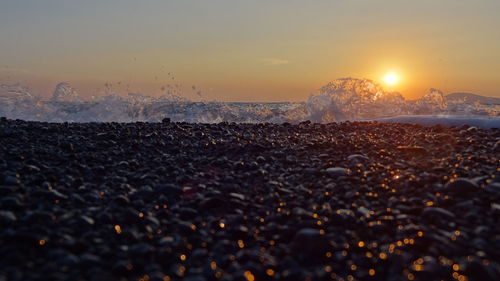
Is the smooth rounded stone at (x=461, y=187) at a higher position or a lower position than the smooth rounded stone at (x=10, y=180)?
higher

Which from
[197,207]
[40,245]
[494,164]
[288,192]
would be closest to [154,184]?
[197,207]

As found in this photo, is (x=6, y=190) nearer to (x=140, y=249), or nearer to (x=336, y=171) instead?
(x=140, y=249)

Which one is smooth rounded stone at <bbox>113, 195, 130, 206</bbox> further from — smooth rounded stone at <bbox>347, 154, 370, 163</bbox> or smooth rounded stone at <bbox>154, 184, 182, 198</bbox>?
smooth rounded stone at <bbox>347, 154, 370, 163</bbox>

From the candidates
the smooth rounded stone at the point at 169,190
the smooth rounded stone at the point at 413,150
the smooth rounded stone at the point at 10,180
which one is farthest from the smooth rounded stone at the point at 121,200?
the smooth rounded stone at the point at 413,150

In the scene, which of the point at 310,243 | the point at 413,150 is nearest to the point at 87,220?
the point at 310,243

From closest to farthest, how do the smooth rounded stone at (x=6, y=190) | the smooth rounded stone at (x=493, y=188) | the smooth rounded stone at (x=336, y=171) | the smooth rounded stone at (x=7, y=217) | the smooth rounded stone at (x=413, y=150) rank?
1. the smooth rounded stone at (x=7, y=217)
2. the smooth rounded stone at (x=493, y=188)
3. the smooth rounded stone at (x=6, y=190)
4. the smooth rounded stone at (x=336, y=171)
5. the smooth rounded stone at (x=413, y=150)

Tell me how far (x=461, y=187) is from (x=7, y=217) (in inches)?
136

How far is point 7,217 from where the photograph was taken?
9.85 feet

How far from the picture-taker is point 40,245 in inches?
102

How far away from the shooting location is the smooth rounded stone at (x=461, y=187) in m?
3.58

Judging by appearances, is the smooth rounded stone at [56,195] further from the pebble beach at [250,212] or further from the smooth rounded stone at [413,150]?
the smooth rounded stone at [413,150]

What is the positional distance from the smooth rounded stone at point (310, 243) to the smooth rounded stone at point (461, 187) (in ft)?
5.09

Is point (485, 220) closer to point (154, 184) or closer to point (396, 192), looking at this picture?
point (396, 192)

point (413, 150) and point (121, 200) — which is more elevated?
point (413, 150)
